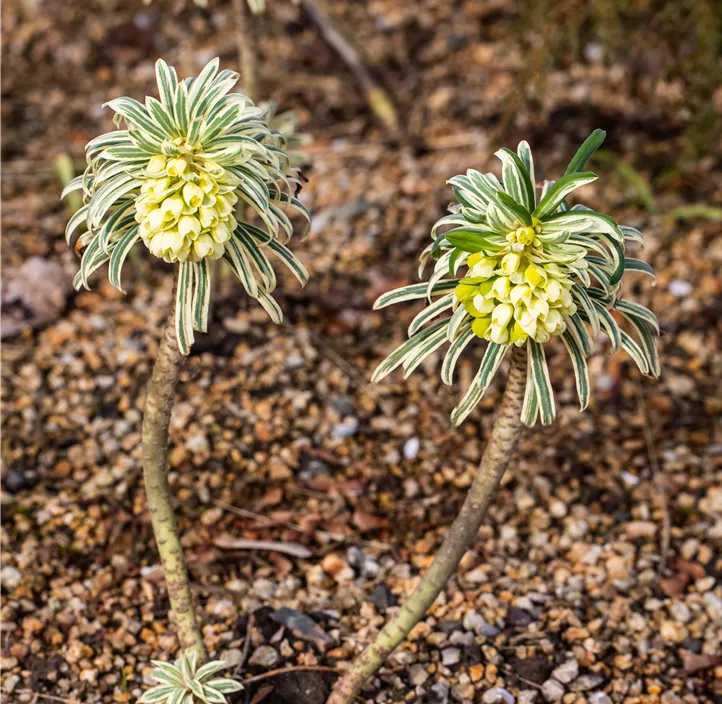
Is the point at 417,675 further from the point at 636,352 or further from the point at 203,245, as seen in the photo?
the point at 203,245

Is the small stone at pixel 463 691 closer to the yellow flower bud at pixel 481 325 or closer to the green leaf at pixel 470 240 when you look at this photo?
the yellow flower bud at pixel 481 325

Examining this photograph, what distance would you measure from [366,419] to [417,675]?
2.93 feet

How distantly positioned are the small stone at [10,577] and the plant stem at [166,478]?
62 centimetres

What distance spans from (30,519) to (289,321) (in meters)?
1.06

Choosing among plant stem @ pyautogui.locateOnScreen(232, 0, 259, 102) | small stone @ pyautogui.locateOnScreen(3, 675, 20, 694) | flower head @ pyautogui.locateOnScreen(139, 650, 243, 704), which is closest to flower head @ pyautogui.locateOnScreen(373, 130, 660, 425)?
flower head @ pyautogui.locateOnScreen(139, 650, 243, 704)

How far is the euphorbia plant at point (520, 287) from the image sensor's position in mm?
1452

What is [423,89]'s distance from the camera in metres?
4.22

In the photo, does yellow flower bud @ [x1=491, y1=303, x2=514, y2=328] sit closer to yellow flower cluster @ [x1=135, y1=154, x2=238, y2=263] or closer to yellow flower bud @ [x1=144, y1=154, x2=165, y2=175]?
yellow flower cluster @ [x1=135, y1=154, x2=238, y2=263]

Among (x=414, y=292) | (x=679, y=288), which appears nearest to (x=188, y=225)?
(x=414, y=292)

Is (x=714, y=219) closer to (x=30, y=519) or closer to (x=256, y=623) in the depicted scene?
(x=256, y=623)

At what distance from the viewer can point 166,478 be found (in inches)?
71.8

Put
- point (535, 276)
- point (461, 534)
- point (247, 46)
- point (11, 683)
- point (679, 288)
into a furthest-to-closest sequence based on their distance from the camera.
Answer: point (679, 288)
point (247, 46)
point (11, 683)
point (461, 534)
point (535, 276)

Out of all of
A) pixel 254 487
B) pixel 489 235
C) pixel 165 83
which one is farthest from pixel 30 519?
pixel 489 235

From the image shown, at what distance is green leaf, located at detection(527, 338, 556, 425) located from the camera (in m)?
1.58
